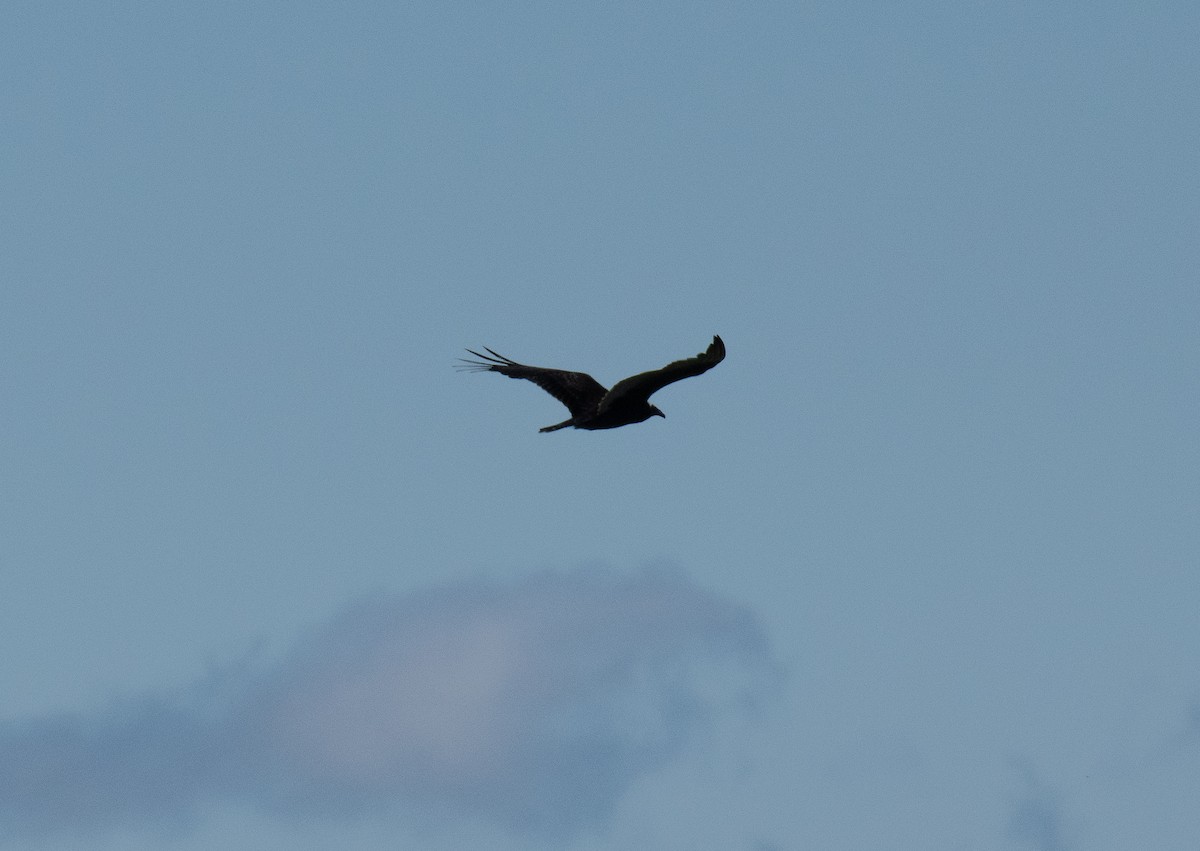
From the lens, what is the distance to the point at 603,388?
4259 centimetres

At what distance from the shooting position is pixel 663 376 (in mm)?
38125

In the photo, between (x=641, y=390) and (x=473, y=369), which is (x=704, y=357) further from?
(x=473, y=369)

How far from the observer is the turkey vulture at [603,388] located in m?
37.3

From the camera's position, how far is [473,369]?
4266 cm

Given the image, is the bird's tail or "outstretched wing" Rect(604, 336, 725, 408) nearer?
"outstretched wing" Rect(604, 336, 725, 408)

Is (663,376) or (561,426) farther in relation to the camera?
(561,426)

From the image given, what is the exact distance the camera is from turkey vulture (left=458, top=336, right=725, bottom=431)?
122 feet

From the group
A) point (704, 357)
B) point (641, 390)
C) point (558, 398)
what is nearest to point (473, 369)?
point (558, 398)

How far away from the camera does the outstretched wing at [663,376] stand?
120 feet

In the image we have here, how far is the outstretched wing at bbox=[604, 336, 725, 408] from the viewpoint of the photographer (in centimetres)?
3672

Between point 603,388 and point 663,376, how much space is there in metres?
4.60

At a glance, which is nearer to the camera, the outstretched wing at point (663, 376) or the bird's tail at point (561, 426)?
the outstretched wing at point (663, 376)

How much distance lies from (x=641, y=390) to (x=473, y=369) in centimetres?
456

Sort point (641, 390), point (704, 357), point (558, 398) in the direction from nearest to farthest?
point (704, 357)
point (641, 390)
point (558, 398)
